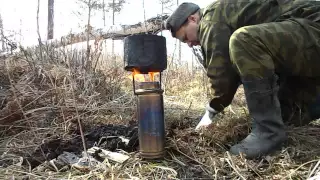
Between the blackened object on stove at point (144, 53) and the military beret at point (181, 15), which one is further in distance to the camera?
the military beret at point (181, 15)

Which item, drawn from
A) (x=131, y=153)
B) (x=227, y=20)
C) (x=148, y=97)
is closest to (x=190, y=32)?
(x=227, y=20)

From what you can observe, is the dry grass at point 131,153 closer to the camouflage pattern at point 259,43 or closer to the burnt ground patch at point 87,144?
the burnt ground patch at point 87,144

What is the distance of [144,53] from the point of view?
181 cm

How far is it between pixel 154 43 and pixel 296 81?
1.24 metres

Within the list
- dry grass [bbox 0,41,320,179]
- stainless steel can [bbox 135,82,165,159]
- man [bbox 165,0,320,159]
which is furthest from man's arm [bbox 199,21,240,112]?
stainless steel can [bbox 135,82,165,159]

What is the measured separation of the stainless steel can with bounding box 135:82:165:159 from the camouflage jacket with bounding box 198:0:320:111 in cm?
56

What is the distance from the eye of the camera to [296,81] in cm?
248

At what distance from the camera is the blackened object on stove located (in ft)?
5.92

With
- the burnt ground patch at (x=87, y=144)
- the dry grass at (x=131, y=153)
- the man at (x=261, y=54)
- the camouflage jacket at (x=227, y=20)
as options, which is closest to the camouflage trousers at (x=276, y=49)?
the man at (x=261, y=54)

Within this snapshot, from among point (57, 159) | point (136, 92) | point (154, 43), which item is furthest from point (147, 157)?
point (154, 43)

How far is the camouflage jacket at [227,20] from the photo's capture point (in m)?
2.14

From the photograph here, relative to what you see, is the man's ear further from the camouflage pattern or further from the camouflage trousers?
the camouflage trousers

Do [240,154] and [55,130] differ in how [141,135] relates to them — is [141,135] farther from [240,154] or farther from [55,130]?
[55,130]

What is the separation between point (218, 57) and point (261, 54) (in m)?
0.32
